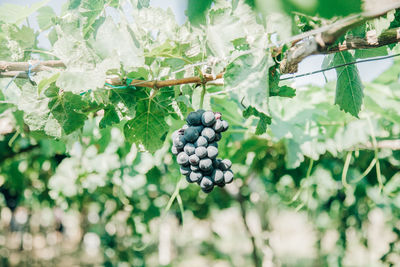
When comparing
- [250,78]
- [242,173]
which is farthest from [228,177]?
[242,173]

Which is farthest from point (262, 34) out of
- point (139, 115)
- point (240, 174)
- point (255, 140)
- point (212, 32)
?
point (240, 174)

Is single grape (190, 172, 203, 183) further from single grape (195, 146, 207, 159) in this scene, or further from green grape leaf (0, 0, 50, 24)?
green grape leaf (0, 0, 50, 24)

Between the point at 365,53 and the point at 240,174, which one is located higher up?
the point at 365,53

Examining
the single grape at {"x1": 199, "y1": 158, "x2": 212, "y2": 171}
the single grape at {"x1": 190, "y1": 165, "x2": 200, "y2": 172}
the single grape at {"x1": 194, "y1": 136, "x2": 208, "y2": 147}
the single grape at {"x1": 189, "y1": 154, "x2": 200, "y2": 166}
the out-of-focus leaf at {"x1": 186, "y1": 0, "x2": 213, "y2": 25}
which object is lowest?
the single grape at {"x1": 190, "y1": 165, "x2": 200, "y2": 172}

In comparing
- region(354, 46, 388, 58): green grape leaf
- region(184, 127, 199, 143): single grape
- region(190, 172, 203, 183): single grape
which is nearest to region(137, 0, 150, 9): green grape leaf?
region(184, 127, 199, 143): single grape

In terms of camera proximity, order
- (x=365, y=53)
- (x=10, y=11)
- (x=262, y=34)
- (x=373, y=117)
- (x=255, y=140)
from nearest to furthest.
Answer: (x=262, y=34)
(x=365, y=53)
(x=10, y=11)
(x=373, y=117)
(x=255, y=140)

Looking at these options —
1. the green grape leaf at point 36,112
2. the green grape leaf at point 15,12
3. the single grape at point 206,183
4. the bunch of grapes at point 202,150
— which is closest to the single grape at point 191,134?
the bunch of grapes at point 202,150

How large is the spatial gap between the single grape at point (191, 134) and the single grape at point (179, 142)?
0.03m

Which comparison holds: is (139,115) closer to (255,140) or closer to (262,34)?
(262,34)

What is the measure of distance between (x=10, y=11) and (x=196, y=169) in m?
0.95

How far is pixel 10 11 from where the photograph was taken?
1.21m

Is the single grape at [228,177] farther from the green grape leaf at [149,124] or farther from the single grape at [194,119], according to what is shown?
the green grape leaf at [149,124]

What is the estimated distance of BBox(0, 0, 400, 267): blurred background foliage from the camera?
1535 millimetres

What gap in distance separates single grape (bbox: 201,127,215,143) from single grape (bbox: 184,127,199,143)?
2 cm
